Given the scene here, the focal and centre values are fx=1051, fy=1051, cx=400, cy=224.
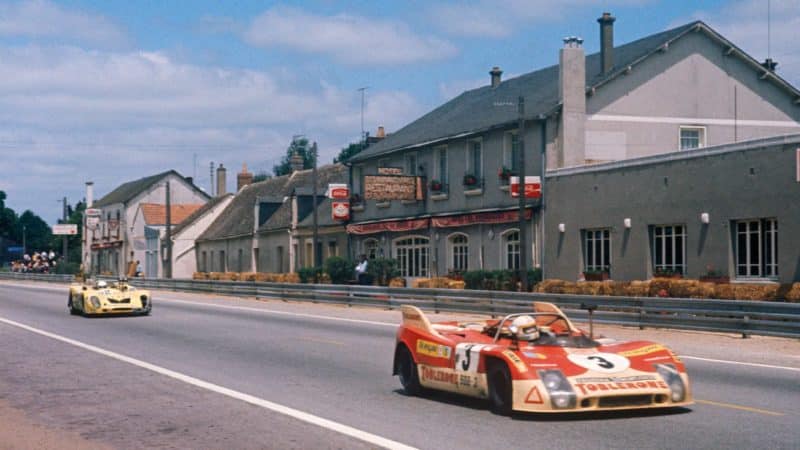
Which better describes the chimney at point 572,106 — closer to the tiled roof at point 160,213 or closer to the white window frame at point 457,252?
the white window frame at point 457,252

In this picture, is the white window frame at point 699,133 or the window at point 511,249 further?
the white window frame at point 699,133

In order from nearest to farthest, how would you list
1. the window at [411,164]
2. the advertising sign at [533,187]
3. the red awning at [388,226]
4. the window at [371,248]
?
the advertising sign at [533,187] < the red awning at [388,226] < the window at [411,164] < the window at [371,248]

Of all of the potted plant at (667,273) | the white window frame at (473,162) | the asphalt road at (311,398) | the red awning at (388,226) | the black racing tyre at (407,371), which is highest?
the white window frame at (473,162)

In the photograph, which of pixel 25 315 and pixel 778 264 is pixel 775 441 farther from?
pixel 25 315

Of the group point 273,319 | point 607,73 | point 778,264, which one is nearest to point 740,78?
point 607,73

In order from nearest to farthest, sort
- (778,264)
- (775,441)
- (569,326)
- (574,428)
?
(775,441) < (574,428) < (569,326) < (778,264)

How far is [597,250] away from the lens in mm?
33625

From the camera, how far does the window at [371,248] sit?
1894 inches

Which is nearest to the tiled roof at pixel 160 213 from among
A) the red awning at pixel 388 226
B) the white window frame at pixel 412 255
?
the red awning at pixel 388 226

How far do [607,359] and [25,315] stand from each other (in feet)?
78.9

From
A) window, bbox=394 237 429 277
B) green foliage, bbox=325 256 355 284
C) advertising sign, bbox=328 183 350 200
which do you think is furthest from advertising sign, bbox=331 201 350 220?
window, bbox=394 237 429 277

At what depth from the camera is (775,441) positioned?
8.93 metres

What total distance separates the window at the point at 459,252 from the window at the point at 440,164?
8.85 feet

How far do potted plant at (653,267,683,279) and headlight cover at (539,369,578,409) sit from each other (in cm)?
2103
